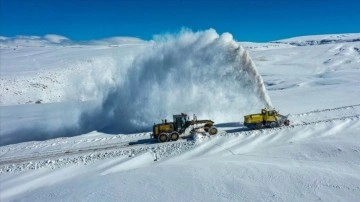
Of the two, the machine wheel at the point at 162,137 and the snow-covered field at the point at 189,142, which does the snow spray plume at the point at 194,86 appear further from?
the machine wheel at the point at 162,137

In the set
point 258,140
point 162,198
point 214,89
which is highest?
point 214,89

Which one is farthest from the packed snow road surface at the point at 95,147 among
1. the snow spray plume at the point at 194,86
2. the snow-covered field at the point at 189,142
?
the snow spray plume at the point at 194,86

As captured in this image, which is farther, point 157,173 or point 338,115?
point 338,115

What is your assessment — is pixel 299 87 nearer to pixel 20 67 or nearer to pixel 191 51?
pixel 191 51

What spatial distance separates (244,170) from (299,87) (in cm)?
3502

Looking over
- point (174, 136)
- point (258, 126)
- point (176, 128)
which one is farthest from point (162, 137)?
point (258, 126)

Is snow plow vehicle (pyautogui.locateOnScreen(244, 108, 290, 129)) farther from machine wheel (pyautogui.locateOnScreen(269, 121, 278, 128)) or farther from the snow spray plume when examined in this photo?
the snow spray plume

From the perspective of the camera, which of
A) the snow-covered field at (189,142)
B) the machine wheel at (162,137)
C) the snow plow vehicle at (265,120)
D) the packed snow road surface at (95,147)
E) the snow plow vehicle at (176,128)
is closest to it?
the snow-covered field at (189,142)

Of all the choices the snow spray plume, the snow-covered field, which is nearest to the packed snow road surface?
the snow-covered field

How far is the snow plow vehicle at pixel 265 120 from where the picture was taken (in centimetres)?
2631

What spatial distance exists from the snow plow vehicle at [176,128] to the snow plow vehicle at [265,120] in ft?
8.15

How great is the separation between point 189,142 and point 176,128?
1.58 m

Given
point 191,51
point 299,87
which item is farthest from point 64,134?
point 299,87

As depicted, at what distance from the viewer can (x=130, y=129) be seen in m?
29.5
